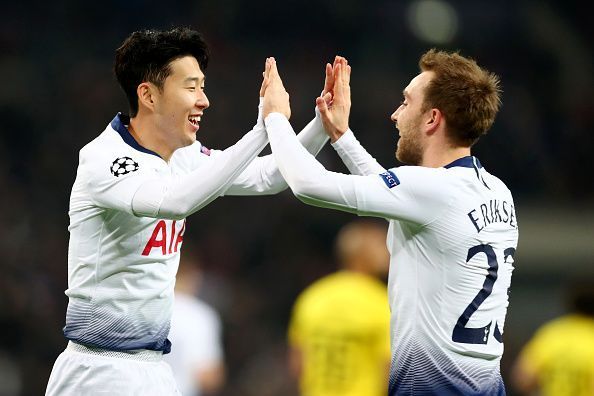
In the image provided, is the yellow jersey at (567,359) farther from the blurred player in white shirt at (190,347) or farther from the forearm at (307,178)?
the forearm at (307,178)

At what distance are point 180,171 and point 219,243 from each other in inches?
269

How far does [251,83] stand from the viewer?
12.2 meters

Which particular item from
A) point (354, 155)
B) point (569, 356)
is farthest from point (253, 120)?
point (354, 155)

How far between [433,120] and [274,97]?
0.66 m

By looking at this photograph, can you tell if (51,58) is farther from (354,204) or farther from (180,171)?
(354,204)

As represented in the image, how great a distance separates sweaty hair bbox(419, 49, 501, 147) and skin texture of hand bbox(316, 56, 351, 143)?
37cm

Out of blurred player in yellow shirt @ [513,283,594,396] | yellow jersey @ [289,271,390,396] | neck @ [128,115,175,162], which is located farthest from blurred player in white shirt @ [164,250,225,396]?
neck @ [128,115,175,162]

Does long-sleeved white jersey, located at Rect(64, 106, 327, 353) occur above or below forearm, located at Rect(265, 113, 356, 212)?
below

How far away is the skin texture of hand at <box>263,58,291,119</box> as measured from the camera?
14.6ft

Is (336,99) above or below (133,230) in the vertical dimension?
above

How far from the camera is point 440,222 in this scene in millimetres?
4312

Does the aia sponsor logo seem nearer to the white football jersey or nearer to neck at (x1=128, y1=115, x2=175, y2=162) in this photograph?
the white football jersey

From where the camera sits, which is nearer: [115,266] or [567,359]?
[115,266]

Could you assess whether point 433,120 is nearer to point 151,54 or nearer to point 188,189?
point 188,189
